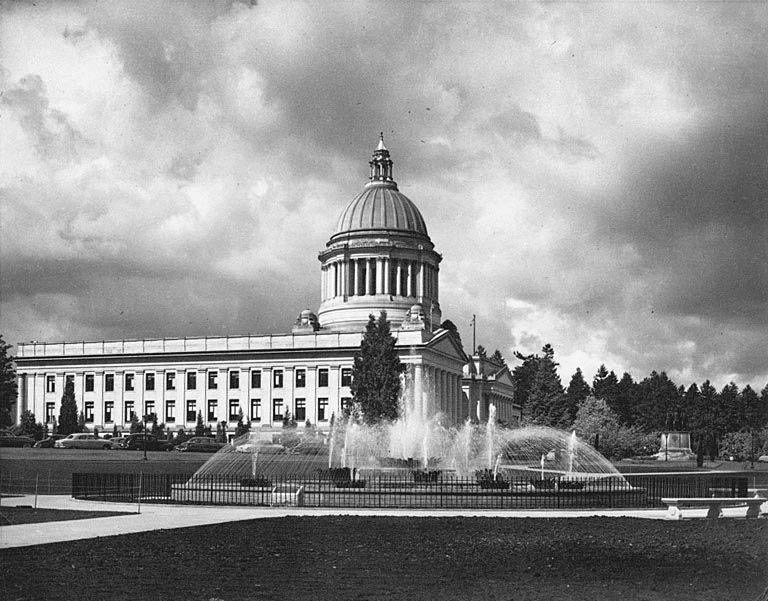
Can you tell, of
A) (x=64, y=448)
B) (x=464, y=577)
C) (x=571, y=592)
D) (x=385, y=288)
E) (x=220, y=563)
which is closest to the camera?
(x=571, y=592)

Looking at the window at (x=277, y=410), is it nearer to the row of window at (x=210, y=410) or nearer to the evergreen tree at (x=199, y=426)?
the row of window at (x=210, y=410)

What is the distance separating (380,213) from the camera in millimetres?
146875

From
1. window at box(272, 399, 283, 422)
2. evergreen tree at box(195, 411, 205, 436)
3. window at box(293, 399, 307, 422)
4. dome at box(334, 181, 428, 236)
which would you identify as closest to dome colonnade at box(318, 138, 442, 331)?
dome at box(334, 181, 428, 236)

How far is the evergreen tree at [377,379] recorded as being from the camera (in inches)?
3644

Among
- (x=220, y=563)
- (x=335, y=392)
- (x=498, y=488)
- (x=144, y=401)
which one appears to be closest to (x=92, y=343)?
(x=144, y=401)

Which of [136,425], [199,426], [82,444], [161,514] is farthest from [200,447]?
[161,514]

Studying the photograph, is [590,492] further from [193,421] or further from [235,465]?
[193,421]

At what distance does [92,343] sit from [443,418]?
161 feet

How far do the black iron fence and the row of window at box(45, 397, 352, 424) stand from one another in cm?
9076

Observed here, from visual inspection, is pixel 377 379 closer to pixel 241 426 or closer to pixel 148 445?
pixel 148 445

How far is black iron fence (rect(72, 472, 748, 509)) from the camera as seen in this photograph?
106 ft

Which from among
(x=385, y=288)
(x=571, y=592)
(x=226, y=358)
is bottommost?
(x=571, y=592)

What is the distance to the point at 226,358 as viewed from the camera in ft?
439

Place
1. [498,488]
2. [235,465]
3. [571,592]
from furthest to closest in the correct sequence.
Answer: [235,465], [498,488], [571,592]
